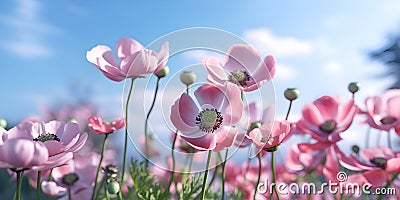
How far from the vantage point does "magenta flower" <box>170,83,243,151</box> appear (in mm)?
541

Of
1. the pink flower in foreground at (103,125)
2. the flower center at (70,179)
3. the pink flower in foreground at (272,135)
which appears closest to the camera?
the pink flower in foreground at (272,135)

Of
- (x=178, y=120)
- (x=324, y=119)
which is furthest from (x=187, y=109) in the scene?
(x=324, y=119)

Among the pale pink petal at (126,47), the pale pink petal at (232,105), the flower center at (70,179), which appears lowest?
the flower center at (70,179)

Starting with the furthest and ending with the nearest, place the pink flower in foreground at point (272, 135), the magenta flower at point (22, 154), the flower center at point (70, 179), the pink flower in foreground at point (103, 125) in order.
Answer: the flower center at point (70, 179)
the pink flower in foreground at point (103, 125)
the pink flower in foreground at point (272, 135)
the magenta flower at point (22, 154)

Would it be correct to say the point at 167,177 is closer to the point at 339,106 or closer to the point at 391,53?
the point at 339,106

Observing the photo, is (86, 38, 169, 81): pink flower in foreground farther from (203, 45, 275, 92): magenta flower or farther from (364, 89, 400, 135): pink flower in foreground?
(364, 89, 400, 135): pink flower in foreground

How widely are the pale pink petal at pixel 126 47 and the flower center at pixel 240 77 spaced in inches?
5.4

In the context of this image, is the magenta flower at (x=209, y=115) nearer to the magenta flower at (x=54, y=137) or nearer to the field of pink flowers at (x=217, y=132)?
the field of pink flowers at (x=217, y=132)

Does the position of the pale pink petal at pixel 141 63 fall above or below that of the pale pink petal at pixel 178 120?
above

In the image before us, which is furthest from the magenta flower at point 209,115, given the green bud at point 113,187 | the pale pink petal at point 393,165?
the pale pink petal at point 393,165

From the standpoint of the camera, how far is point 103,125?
2.27 feet

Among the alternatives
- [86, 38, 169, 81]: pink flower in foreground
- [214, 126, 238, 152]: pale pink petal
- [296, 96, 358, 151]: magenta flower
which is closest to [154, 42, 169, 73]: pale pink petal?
[86, 38, 169, 81]: pink flower in foreground

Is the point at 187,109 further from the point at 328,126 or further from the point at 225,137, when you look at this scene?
the point at 328,126

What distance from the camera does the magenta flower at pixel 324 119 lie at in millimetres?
717
